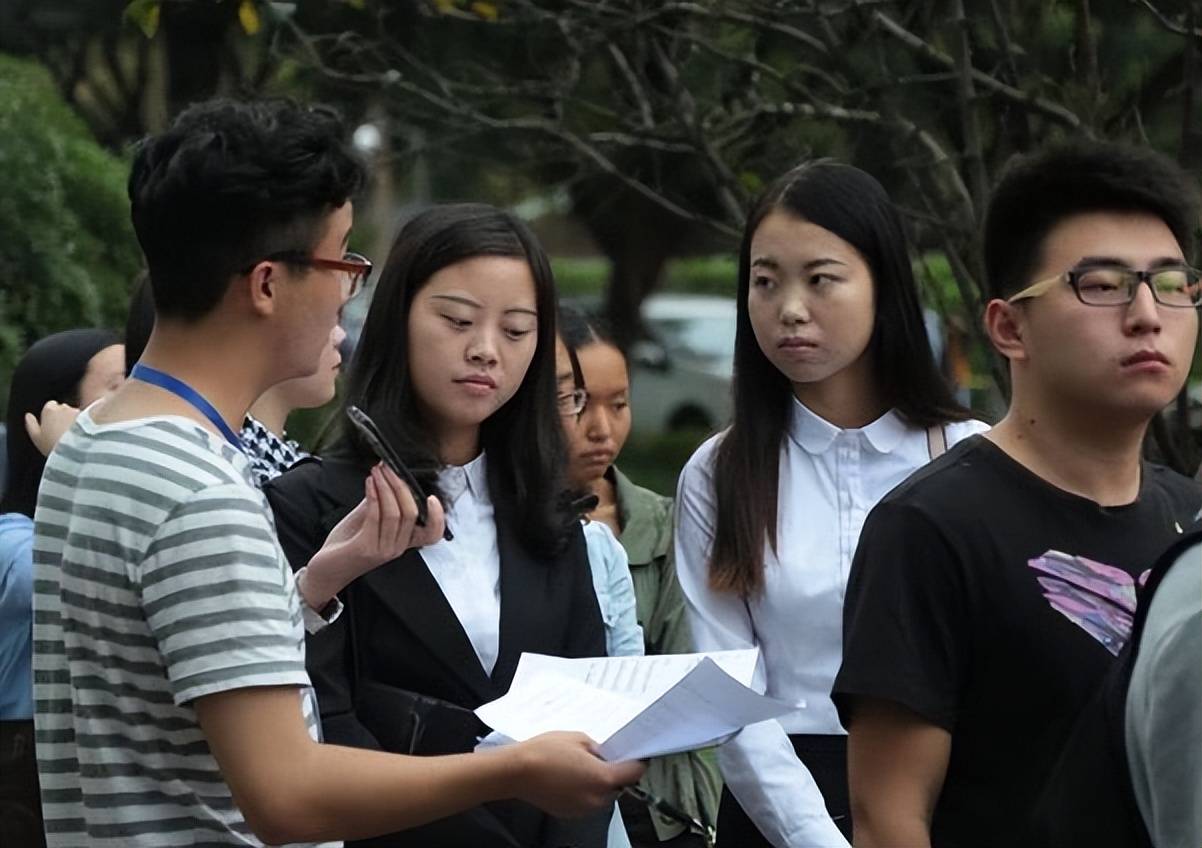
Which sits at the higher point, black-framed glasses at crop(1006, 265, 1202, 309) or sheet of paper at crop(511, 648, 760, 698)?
black-framed glasses at crop(1006, 265, 1202, 309)

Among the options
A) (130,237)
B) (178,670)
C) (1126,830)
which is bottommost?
(1126,830)

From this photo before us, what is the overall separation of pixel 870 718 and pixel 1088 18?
2.98 meters

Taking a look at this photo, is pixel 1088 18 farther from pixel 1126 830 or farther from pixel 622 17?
pixel 1126 830

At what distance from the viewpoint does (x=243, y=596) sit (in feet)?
7.36

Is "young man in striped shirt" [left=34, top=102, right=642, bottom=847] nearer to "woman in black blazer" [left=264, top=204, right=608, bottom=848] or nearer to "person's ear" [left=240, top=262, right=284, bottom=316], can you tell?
"person's ear" [left=240, top=262, right=284, bottom=316]

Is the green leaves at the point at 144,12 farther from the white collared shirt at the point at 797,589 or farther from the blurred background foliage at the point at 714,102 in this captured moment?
the white collared shirt at the point at 797,589

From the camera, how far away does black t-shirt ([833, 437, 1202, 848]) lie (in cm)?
253

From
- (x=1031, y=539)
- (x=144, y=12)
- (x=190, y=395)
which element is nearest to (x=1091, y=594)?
(x=1031, y=539)

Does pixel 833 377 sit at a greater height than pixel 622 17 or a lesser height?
lesser

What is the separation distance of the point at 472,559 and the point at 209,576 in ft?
4.01

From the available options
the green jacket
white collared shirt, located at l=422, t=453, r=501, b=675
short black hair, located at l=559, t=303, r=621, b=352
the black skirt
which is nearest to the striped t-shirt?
white collared shirt, located at l=422, t=453, r=501, b=675

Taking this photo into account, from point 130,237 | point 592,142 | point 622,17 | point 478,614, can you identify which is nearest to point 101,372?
point 478,614

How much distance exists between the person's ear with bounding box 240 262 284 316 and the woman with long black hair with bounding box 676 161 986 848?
4.41 ft

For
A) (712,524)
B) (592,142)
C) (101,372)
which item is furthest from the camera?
(592,142)
